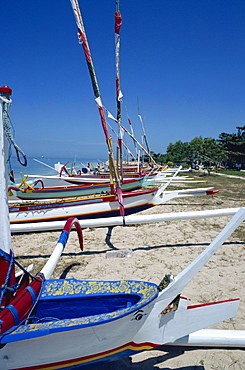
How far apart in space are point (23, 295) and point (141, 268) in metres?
2.59

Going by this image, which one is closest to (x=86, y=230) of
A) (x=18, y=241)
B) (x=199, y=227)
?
(x=18, y=241)

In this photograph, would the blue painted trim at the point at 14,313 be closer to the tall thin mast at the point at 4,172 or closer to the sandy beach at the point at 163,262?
the tall thin mast at the point at 4,172

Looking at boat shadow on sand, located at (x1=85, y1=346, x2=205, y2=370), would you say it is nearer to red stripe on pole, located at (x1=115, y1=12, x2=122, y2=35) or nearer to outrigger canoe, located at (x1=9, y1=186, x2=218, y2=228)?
outrigger canoe, located at (x1=9, y1=186, x2=218, y2=228)

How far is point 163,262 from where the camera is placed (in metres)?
4.34

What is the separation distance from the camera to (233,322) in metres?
2.75

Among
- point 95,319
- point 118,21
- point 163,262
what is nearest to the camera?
point 95,319

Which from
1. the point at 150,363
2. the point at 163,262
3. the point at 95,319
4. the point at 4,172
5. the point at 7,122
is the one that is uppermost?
the point at 7,122

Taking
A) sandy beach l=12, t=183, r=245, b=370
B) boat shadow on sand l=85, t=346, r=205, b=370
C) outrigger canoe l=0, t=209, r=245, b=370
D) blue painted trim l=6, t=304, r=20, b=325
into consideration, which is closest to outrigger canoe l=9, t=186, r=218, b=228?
sandy beach l=12, t=183, r=245, b=370

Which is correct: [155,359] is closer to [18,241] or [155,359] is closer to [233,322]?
[233,322]

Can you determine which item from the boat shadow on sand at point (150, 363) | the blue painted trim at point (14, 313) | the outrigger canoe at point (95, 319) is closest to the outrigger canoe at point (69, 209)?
the outrigger canoe at point (95, 319)

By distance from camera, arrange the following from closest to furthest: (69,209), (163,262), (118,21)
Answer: (163,262) → (118,21) → (69,209)

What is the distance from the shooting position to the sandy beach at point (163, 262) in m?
Result: 2.28

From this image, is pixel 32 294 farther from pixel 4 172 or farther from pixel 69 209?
pixel 69 209

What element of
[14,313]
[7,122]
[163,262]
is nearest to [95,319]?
[14,313]
